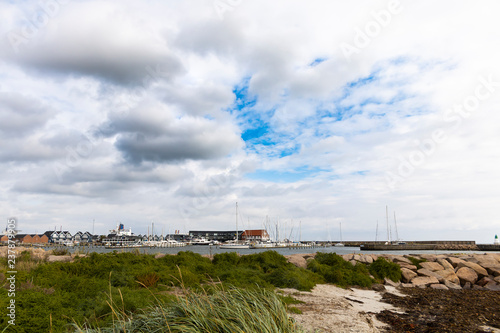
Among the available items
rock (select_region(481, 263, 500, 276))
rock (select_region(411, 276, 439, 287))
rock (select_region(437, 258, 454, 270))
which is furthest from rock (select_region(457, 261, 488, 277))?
rock (select_region(411, 276, 439, 287))

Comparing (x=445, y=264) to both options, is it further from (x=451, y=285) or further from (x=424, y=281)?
(x=424, y=281)

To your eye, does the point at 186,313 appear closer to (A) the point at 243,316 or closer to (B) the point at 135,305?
(A) the point at 243,316

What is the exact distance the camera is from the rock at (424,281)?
57.7 feet

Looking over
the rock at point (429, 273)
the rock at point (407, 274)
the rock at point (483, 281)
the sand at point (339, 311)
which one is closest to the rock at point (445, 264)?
the rock at point (483, 281)

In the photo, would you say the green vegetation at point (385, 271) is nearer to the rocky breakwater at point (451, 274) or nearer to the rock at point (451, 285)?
the rocky breakwater at point (451, 274)

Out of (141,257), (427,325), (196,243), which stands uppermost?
(141,257)

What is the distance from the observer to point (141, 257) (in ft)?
54.2

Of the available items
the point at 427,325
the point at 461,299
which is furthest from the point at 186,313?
the point at 461,299

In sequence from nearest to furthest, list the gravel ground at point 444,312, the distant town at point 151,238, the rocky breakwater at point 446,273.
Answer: the gravel ground at point 444,312 < the rocky breakwater at point 446,273 < the distant town at point 151,238

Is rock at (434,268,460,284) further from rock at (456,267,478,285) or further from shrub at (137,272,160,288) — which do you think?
shrub at (137,272,160,288)

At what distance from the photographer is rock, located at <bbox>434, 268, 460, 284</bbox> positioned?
18.7 m

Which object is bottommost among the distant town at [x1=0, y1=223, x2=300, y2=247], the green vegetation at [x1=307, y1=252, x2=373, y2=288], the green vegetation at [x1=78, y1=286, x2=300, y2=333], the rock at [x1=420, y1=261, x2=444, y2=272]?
the distant town at [x1=0, y1=223, x2=300, y2=247]

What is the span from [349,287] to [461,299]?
464 cm

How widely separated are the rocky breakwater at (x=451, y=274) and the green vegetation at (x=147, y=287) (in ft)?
3.94
